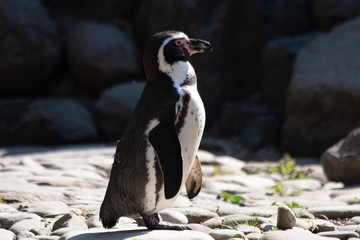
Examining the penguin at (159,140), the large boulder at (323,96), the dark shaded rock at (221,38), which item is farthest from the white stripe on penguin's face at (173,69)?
the dark shaded rock at (221,38)

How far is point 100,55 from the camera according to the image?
32.3ft

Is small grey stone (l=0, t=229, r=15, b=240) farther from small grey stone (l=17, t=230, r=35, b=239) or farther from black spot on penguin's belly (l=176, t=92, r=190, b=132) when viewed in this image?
black spot on penguin's belly (l=176, t=92, r=190, b=132)

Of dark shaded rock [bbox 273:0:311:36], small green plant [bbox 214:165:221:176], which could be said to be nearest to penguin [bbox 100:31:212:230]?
small green plant [bbox 214:165:221:176]

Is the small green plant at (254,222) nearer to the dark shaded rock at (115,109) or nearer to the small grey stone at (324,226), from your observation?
the small grey stone at (324,226)

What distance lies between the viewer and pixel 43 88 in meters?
10.2

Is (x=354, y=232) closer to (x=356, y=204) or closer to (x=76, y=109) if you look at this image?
(x=356, y=204)

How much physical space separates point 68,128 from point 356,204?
5296 mm

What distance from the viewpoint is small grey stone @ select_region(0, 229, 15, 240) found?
10.9ft

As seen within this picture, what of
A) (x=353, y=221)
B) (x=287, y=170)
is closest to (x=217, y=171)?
(x=287, y=170)

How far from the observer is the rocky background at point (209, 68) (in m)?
8.12

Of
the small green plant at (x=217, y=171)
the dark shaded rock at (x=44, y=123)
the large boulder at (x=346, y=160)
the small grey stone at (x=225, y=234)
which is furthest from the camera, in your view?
the dark shaded rock at (x=44, y=123)

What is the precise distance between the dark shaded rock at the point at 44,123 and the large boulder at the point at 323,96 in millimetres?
2969

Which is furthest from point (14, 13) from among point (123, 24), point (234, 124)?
point (234, 124)

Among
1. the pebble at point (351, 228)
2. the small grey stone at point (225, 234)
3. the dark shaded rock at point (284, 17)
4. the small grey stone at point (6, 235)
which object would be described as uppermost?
the dark shaded rock at point (284, 17)
